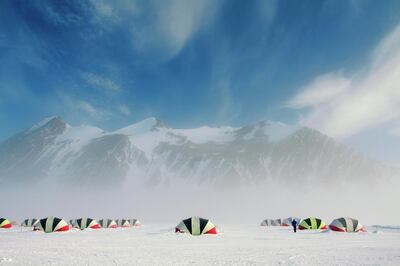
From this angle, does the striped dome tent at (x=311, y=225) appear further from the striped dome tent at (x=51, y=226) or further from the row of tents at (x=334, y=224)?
the striped dome tent at (x=51, y=226)

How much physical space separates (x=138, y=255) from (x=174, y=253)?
7.85 feet

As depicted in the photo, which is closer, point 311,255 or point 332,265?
point 332,265

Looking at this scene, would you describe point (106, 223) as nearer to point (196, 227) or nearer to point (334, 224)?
point (196, 227)

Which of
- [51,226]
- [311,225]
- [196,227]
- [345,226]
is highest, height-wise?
[311,225]

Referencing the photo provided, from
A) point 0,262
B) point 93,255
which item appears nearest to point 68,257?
point 93,255

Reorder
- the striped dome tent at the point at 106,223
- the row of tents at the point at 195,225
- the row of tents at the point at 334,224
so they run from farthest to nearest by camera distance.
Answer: the striped dome tent at the point at 106,223 < the row of tents at the point at 334,224 < the row of tents at the point at 195,225

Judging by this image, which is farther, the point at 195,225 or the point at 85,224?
the point at 85,224

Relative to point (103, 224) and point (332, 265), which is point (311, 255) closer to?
point (332, 265)

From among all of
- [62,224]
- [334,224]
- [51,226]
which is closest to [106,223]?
[62,224]

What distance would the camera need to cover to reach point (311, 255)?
2066 cm

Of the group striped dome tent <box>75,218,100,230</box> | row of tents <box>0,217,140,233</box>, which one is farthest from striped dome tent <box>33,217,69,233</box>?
striped dome tent <box>75,218,100,230</box>

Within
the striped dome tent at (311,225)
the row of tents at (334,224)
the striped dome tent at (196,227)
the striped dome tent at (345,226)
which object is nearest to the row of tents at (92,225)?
the striped dome tent at (196,227)

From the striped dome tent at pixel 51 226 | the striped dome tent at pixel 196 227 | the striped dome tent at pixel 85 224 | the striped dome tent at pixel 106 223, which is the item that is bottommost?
the striped dome tent at pixel 196 227

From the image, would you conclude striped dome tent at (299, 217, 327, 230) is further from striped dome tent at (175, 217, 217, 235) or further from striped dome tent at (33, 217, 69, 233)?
striped dome tent at (33, 217, 69, 233)
